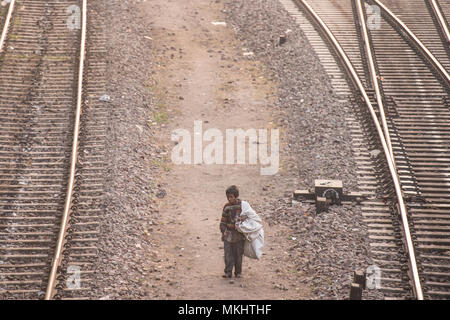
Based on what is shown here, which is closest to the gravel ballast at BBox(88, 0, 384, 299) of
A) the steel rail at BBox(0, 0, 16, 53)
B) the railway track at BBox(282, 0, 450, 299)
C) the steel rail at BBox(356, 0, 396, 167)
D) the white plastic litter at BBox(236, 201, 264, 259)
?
the railway track at BBox(282, 0, 450, 299)

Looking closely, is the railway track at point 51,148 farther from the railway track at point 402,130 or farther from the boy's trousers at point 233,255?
the railway track at point 402,130

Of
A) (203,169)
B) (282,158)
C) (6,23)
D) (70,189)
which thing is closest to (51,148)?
(70,189)

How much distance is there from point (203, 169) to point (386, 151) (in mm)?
3611

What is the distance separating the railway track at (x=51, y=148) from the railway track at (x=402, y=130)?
461 centimetres

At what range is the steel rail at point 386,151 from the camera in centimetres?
995

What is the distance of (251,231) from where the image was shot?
10078 mm

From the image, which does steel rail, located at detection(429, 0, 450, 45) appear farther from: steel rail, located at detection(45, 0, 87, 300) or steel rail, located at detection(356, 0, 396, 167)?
steel rail, located at detection(45, 0, 87, 300)

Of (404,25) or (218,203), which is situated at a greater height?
(404,25)

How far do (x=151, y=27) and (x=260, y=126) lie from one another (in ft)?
21.6

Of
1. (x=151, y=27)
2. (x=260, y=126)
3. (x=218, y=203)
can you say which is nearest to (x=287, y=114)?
(x=260, y=126)

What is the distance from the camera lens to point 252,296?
9.96m

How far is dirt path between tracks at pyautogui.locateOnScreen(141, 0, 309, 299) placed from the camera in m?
10.5

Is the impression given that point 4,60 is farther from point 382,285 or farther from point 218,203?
point 382,285

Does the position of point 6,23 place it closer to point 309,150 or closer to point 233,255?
point 309,150
